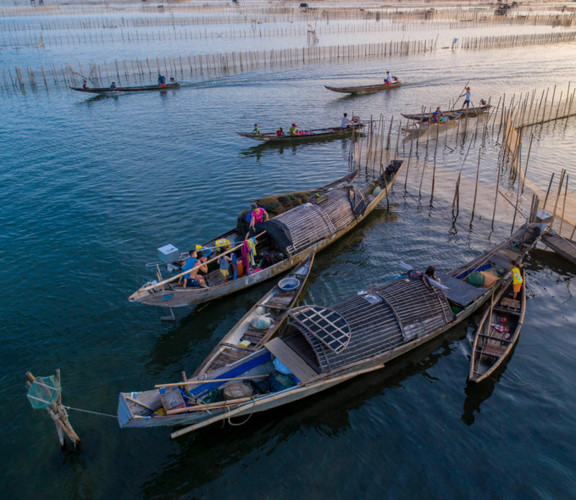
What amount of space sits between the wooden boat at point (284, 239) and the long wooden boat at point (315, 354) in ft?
13.2

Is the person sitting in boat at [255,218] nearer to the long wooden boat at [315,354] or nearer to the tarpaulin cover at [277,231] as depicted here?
the tarpaulin cover at [277,231]

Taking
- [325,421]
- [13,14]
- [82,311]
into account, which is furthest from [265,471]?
[13,14]

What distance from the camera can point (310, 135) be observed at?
3256cm

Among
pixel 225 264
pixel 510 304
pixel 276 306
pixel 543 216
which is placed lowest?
A: pixel 510 304

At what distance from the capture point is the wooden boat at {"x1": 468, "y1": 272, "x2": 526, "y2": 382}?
39.3 ft

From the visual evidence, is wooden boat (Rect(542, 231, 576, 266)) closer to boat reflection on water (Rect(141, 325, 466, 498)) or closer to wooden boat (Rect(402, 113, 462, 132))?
boat reflection on water (Rect(141, 325, 466, 498))

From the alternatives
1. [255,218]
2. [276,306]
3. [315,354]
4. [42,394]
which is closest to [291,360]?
[315,354]

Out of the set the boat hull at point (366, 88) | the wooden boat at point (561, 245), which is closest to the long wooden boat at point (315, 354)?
the wooden boat at point (561, 245)

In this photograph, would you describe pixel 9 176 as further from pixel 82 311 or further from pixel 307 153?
pixel 307 153

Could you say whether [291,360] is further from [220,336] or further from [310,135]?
[310,135]

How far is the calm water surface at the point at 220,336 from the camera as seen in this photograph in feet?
32.1

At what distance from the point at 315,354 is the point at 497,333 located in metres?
6.65

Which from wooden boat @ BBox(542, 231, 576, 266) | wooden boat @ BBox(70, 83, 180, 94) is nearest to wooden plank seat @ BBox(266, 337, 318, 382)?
wooden boat @ BBox(542, 231, 576, 266)

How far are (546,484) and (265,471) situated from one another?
681 cm
